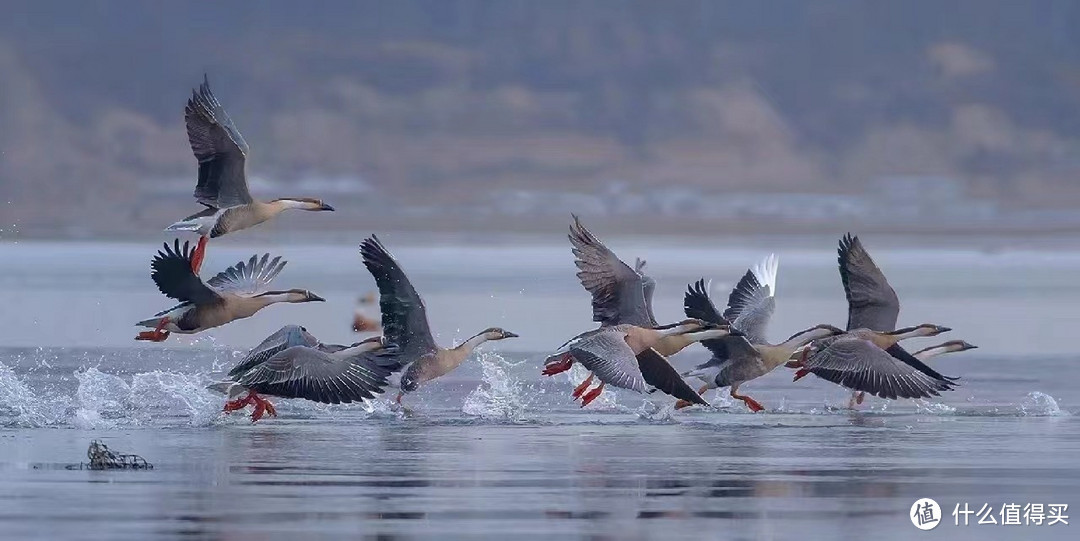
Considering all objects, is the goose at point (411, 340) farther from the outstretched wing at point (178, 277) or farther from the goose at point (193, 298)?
the outstretched wing at point (178, 277)

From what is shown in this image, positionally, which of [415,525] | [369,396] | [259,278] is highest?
[259,278]

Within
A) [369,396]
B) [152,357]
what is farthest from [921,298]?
[369,396]

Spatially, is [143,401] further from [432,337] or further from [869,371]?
[869,371]

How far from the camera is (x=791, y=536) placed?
11.8 m

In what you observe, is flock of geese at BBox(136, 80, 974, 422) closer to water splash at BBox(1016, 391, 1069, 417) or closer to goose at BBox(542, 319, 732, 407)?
goose at BBox(542, 319, 732, 407)

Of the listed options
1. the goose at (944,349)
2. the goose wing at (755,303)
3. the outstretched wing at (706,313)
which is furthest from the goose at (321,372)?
the goose at (944,349)

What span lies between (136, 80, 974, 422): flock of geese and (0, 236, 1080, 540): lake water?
408 mm

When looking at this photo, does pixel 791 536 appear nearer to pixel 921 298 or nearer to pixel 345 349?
pixel 345 349

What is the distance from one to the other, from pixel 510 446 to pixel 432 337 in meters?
2.53

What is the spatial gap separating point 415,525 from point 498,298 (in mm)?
19677

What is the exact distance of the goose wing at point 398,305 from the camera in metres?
17.4

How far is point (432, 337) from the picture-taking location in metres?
18.3

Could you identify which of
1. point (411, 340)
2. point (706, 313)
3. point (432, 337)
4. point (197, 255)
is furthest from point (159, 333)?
point (706, 313)

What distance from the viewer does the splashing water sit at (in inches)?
730
